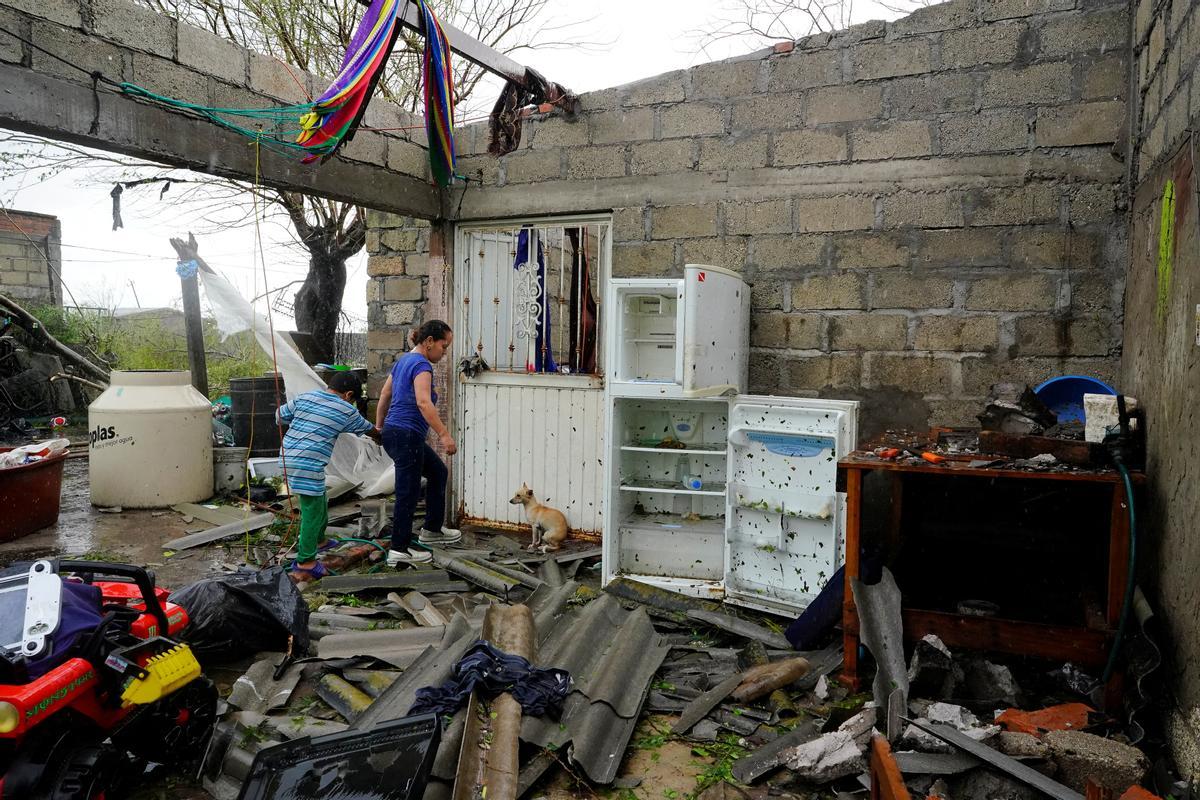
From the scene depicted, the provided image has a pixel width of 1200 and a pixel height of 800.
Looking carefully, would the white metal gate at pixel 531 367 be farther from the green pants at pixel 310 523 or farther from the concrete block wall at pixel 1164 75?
the concrete block wall at pixel 1164 75

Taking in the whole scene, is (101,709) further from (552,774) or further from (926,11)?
(926,11)

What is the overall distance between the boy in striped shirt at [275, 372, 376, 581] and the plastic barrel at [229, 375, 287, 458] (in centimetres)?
308

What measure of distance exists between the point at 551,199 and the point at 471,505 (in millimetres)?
2835

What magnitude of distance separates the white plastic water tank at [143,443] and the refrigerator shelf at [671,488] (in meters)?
4.50

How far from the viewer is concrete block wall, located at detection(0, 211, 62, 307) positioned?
15094mm

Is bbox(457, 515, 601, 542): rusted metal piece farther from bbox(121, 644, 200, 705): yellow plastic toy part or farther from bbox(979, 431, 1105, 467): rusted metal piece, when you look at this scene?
bbox(121, 644, 200, 705): yellow plastic toy part

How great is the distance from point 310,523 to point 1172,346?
16.4 ft

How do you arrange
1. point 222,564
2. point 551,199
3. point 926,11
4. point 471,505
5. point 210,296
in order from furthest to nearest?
1. point 210,296
2. point 471,505
3. point 551,199
4. point 222,564
5. point 926,11

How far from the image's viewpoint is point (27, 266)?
15414 mm

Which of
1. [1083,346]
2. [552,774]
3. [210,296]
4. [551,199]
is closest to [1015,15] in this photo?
[1083,346]

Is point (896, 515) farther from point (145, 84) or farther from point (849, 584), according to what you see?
point (145, 84)

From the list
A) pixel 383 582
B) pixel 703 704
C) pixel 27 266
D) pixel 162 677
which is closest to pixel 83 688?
pixel 162 677

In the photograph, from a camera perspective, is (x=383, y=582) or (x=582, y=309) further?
(x=582, y=309)

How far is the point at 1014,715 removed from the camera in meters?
3.00
